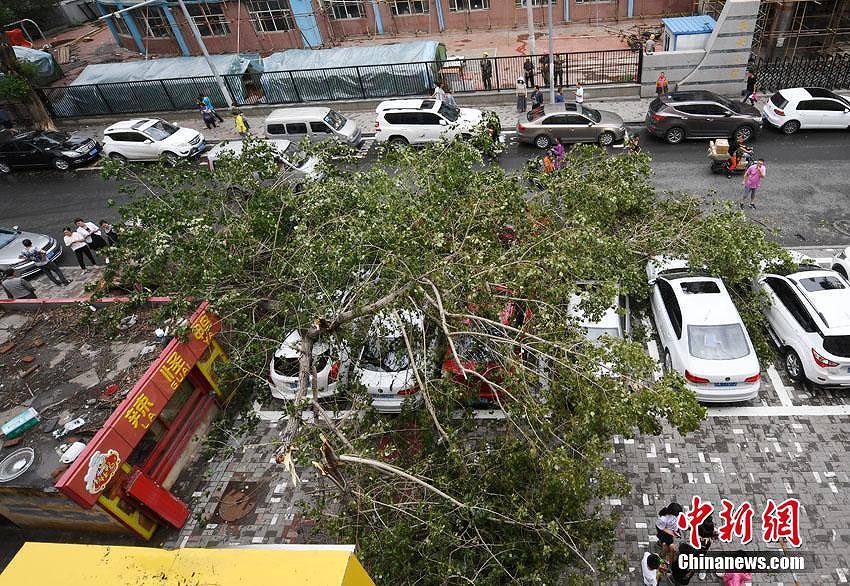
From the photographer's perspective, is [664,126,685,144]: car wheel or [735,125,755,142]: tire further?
[664,126,685,144]: car wheel

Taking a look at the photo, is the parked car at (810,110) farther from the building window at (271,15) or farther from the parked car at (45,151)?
the parked car at (45,151)

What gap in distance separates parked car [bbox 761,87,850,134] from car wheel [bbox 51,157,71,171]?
27.1m

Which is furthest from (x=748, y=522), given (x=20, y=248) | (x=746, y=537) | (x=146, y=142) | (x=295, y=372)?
(x=146, y=142)

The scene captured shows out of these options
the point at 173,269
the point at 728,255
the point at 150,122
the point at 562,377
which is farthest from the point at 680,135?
the point at 150,122

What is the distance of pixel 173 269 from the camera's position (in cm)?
1246

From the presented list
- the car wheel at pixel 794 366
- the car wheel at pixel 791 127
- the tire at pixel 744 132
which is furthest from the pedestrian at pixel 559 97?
the car wheel at pixel 794 366

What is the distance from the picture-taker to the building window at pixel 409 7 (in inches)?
1157

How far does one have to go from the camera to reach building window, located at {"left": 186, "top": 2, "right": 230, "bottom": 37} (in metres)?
29.2

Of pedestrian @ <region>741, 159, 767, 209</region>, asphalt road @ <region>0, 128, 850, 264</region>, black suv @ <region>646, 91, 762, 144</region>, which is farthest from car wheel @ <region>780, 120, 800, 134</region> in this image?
pedestrian @ <region>741, 159, 767, 209</region>

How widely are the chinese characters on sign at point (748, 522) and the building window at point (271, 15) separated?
29750mm

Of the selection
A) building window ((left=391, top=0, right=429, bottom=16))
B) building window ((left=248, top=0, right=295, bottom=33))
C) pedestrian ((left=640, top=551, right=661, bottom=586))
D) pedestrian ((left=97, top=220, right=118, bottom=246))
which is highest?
building window ((left=248, top=0, right=295, bottom=33))

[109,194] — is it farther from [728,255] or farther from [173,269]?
[728,255]

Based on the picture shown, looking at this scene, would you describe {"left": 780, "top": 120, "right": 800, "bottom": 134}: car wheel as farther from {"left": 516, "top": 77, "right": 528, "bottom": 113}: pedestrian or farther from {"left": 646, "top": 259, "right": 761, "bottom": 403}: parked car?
{"left": 646, "top": 259, "right": 761, "bottom": 403}: parked car

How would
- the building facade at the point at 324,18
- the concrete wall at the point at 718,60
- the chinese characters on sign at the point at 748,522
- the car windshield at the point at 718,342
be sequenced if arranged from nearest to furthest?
the chinese characters on sign at the point at 748,522 → the car windshield at the point at 718,342 → the concrete wall at the point at 718,60 → the building facade at the point at 324,18
